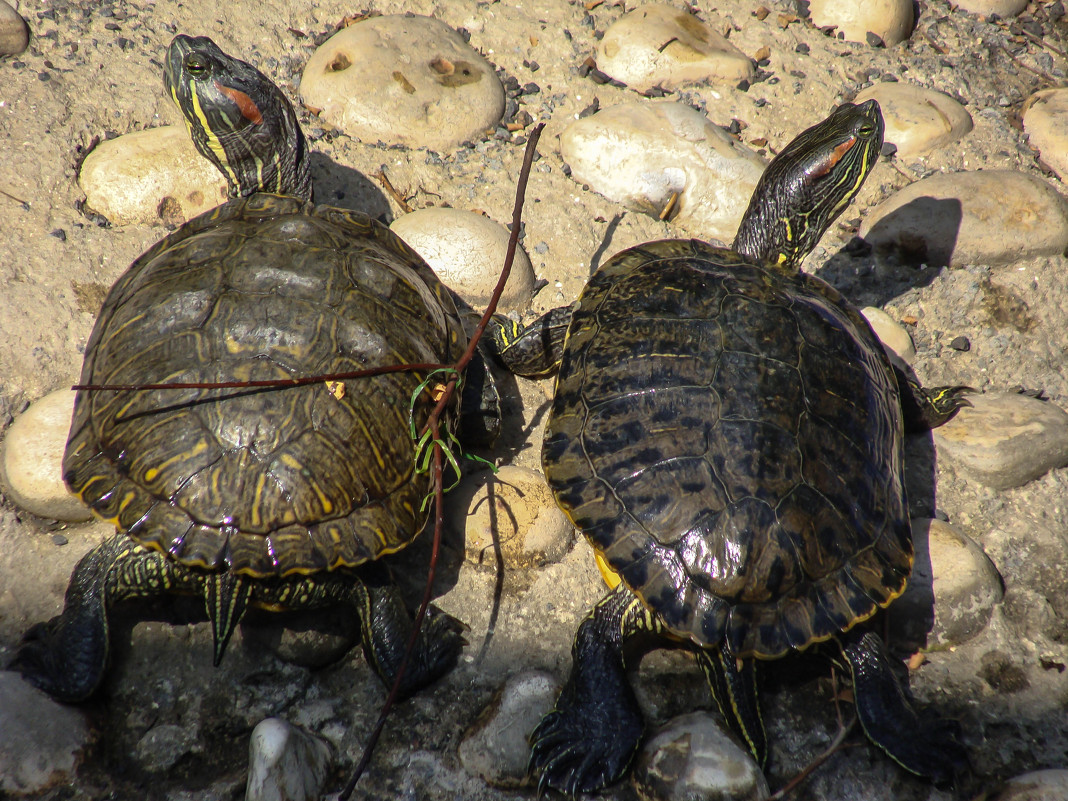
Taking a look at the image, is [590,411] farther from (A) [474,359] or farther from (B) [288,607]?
(B) [288,607]

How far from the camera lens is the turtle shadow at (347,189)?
442 centimetres

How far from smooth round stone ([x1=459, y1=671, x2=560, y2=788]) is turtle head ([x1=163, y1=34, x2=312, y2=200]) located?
2.94 m

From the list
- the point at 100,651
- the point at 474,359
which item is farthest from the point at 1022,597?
the point at 100,651

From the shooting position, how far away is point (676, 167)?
14.9 ft

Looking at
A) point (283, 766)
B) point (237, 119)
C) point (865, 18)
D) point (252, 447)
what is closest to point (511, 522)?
point (252, 447)

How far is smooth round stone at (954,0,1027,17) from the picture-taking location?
5.94 metres

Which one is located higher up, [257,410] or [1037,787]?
[257,410]

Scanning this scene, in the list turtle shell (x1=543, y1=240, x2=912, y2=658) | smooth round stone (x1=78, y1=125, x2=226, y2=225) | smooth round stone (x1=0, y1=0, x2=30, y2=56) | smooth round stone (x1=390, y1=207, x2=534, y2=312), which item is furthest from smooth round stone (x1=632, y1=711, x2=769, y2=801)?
smooth round stone (x1=0, y1=0, x2=30, y2=56)

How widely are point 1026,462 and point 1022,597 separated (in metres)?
0.75

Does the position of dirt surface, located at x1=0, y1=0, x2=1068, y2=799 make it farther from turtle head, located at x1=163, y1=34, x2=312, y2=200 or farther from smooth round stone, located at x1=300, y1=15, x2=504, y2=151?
turtle head, located at x1=163, y1=34, x2=312, y2=200

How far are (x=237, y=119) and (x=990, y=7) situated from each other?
6264mm

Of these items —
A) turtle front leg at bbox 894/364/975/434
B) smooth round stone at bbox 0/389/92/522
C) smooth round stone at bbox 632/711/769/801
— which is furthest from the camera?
turtle front leg at bbox 894/364/975/434

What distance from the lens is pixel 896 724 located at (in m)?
2.68

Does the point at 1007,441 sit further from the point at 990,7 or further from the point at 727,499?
the point at 990,7
